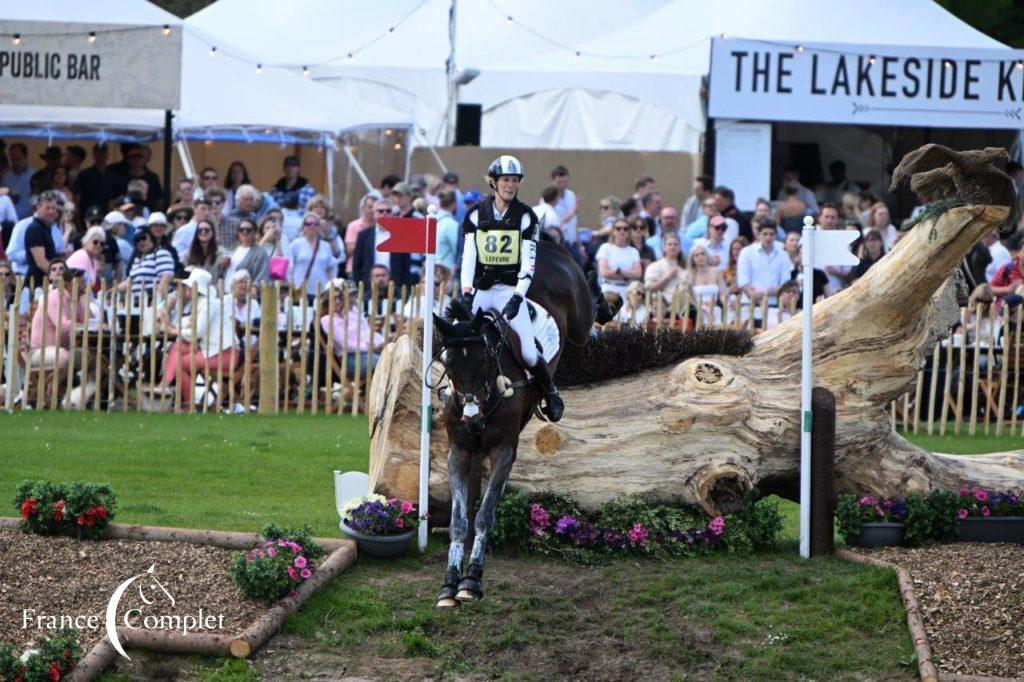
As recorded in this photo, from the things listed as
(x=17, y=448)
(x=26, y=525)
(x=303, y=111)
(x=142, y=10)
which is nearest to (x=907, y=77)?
(x=303, y=111)

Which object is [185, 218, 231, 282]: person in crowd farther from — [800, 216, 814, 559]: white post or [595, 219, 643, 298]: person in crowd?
[800, 216, 814, 559]: white post

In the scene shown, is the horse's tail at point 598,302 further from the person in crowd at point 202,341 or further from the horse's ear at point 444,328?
the person in crowd at point 202,341

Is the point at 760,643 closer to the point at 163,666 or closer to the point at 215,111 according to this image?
the point at 163,666

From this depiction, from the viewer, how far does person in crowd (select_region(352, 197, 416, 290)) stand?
65.5 ft

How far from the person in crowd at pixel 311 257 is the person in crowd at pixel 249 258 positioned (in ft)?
2.06

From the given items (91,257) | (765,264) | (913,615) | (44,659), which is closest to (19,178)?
(91,257)

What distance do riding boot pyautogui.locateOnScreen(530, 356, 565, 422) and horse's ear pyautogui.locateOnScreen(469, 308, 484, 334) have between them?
2.52 feet

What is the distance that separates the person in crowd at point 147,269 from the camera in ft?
59.5

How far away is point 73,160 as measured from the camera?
24.5 m

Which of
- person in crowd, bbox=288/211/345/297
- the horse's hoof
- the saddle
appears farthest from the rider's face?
person in crowd, bbox=288/211/345/297

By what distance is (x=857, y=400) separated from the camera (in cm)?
1236

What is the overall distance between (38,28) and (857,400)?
47.7ft

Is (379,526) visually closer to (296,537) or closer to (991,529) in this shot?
(296,537)

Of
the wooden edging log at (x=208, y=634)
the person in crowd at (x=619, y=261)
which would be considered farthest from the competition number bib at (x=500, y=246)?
the person in crowd at (x=619, y=261)
